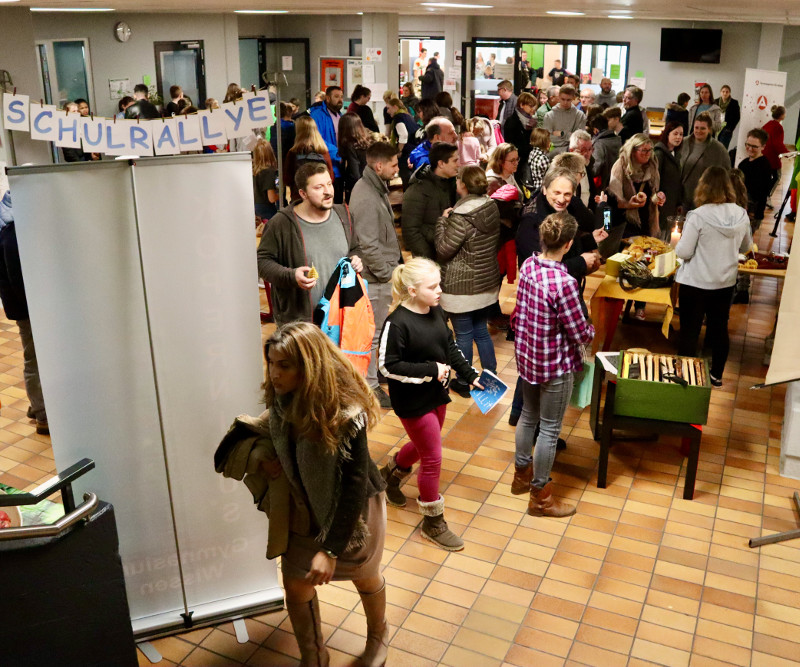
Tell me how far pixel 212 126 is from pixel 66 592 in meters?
1.89

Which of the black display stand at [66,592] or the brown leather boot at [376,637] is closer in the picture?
the black display stand at [66,592]

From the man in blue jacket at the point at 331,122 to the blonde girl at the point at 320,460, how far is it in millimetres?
7034

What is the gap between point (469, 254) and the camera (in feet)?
18.0

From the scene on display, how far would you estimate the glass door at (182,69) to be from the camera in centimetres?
1636

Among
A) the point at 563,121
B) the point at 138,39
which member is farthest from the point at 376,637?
the point at 138,39

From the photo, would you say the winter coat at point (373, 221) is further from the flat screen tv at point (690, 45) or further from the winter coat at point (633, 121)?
the flat screen tv at point (690, 45)

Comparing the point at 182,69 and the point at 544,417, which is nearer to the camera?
the point at 544,417

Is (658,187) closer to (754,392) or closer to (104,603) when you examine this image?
(754,392)

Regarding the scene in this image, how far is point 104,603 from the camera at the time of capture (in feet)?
9.86

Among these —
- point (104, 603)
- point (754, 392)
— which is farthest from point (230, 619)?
point (754, 392)

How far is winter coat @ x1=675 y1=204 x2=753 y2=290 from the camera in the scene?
223 inches

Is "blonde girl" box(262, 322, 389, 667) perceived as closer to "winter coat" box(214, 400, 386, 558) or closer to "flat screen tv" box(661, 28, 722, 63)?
"winter coat" box(214, 400, 386, 558)

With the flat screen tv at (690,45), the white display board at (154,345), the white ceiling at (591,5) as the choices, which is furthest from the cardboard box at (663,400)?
the flat screen tv at (690,45)

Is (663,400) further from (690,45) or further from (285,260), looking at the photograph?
(690,45)
